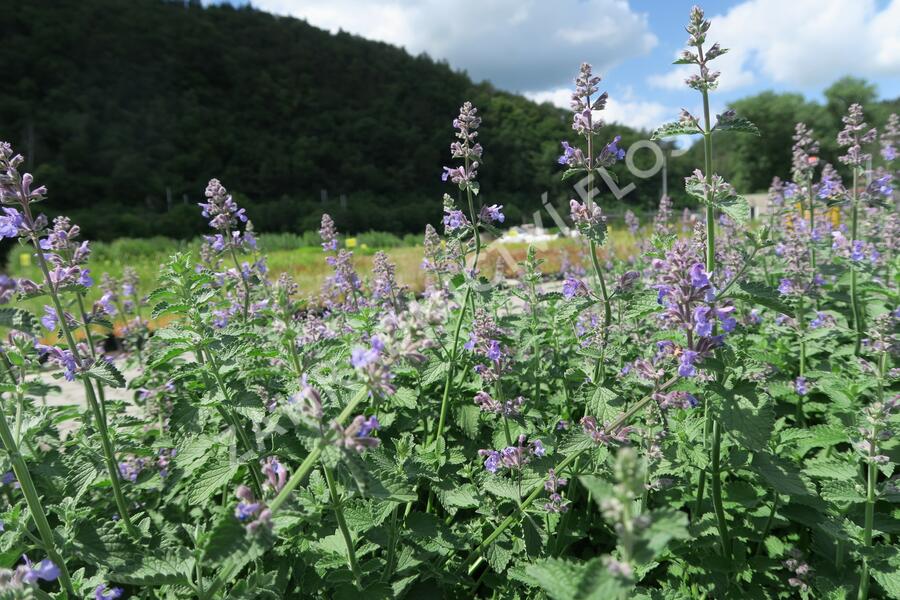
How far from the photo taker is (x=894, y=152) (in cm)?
549

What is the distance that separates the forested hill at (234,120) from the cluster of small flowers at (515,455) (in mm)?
32716

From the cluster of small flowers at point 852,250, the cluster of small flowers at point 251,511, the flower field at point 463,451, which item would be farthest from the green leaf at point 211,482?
the cluster of small flowers at point 852,250

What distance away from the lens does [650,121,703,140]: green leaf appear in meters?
2.38

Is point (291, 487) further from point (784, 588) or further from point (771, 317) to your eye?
point (771, 317)

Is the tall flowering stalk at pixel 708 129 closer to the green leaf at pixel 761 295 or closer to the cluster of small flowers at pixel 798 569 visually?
the green leaf at pixel 761 295

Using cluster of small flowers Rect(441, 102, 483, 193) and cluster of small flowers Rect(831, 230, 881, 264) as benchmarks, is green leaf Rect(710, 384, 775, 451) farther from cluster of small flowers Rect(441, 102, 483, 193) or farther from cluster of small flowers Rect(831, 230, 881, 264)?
cluster of small flowers Rect(831, 230, 881, 264)

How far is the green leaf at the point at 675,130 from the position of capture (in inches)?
93.6

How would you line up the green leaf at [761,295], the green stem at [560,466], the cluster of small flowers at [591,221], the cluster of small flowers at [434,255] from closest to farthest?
1. the green leaf at [761,295]
2. the green stem at [560,466]
3. the cluster of small flowers at [591,221]
4. the cluster of small flowers at [434,255]

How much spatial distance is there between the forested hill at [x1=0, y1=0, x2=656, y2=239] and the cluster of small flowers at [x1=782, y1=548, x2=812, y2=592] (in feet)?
109

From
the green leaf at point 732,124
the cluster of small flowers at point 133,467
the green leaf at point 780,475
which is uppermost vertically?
the green leaf at point 732,124

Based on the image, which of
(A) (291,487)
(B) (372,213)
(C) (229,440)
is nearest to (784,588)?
(A) (291,487)

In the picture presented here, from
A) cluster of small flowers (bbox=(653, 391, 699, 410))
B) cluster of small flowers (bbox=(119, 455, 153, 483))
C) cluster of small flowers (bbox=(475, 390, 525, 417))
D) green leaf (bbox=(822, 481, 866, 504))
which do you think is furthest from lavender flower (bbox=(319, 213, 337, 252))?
green leaf (bbox=(822, 481, 866, 504))

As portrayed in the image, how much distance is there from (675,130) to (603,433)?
148 cm

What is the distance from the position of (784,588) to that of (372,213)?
37434mm
